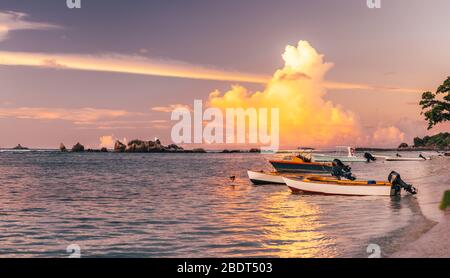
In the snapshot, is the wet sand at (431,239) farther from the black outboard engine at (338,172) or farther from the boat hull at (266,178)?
the boat hull at (266,178)

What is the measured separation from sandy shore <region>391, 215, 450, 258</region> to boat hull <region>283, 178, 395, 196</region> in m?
17.9

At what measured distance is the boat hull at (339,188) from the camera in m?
42.4

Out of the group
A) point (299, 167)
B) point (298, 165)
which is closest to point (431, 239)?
point (298, 165)

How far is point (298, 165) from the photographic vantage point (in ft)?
241

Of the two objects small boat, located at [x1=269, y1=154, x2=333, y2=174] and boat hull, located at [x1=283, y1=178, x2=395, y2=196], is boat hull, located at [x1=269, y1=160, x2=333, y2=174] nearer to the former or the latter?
small boat, located at [x1=269, y1=154, x2=333, y2=174]

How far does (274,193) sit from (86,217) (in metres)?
21.5

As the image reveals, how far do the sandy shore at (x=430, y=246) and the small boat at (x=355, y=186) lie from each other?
58.3 ft

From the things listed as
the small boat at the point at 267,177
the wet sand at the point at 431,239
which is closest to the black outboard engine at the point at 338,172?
the small boat at the point at 267,177

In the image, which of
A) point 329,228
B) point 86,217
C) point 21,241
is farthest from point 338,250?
point 86,217

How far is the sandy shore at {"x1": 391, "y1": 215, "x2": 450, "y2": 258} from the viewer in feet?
62.7

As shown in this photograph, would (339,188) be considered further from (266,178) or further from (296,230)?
(266,178)

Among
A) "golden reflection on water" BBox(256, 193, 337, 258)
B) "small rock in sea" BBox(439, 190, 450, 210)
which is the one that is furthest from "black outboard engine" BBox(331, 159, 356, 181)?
"small rock in sea" BBox(439, 190, 450, 210)

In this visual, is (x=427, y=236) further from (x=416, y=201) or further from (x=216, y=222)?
(x=416, y=201)
